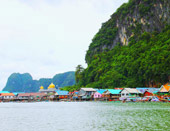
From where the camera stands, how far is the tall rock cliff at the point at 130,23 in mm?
96188

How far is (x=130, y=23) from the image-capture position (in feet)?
357

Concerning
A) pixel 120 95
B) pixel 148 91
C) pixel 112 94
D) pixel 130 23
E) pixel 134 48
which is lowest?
pixel 120 95

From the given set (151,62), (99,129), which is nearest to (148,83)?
(151,62)

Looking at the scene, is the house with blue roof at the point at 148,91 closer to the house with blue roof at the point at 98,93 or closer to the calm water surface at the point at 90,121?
the house with blue roof at the point at 98,93

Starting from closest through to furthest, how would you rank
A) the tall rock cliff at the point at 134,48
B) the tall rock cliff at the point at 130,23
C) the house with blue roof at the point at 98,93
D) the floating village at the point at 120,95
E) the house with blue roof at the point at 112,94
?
1. the floating village at the point at 120,95
2. the tall rock cliff at the point at 134,48
3. the house with blue roof at the point at 112,94
4. the house with blue roof at the point at 98,93
5. the tall rock cliff at the point at 130,23

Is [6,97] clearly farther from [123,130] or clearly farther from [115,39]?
[123,130]

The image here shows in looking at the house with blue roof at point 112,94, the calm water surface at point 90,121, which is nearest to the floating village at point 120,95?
the house with blue roof at point 112,94

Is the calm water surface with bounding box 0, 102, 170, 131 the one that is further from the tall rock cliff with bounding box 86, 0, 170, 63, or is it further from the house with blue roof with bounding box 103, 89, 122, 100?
the tall rock cliff with bounding box 86, 0, 170, 63

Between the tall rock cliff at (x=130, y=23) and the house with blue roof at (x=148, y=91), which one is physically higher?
the tall rock cliff at (x=130, y=23)

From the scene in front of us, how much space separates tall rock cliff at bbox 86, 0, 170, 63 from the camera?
96188 millimetres

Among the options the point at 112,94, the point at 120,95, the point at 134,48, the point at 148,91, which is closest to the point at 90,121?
the point at 148,91

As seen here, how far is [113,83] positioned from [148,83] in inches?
509

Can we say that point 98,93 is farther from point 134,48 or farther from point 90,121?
point 90,121

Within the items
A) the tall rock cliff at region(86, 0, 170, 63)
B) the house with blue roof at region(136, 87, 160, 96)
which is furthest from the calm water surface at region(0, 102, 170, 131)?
the tall rock cliff at region(86, 0, 170, 63)
